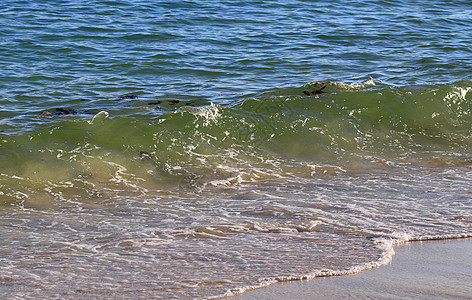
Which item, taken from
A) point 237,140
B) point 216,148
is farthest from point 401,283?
point 237,140

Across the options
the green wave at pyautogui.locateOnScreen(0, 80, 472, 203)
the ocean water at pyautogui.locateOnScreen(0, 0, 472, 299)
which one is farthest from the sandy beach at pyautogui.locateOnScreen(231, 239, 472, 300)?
the green wave at pyautogui.locateOnScreen(0, 80, 472, 203)

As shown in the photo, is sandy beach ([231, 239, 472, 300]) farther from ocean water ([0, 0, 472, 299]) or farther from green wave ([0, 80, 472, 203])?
green wave ([0, 80, 472, 203])

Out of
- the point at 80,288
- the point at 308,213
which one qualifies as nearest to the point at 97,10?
the point at 308,213

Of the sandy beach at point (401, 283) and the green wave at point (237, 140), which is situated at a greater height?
the sandy beach at point (401, 283)

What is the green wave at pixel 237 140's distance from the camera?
21.1ft

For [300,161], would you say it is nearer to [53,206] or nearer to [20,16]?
[53,206]

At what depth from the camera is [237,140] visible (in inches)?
303

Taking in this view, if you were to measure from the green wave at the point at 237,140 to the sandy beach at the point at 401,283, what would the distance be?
2445 millimetres

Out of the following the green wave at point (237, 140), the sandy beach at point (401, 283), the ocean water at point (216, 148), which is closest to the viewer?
the sandy beach at point (401, 283)

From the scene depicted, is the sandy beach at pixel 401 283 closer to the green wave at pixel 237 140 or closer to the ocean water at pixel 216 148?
the ocean water at pixel 216 148

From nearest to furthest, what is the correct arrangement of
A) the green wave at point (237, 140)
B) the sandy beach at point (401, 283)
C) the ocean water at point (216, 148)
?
1. the sandy beach at point (401, 283)
2. the ocean water at point (216, 148)
3. the green wave at point (237, 140)

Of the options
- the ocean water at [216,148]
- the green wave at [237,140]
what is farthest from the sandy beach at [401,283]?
the green wave at [237,140]

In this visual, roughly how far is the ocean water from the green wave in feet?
0.10

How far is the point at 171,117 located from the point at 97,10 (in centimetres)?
760
